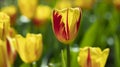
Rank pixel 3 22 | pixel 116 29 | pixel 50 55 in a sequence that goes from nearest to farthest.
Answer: pixel 3 22 → pixel 50 55 → pixel 116 29

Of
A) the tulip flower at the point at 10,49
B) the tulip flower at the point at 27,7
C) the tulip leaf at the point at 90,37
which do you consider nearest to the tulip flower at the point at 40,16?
the tulip flower at the point at 27,7

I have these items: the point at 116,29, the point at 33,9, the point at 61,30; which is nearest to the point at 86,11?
the point at 116,29

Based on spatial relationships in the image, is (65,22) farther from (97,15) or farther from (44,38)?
(97,15)

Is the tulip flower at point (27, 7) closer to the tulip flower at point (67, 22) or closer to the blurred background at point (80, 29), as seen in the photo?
the blurred background at point (80, 29)

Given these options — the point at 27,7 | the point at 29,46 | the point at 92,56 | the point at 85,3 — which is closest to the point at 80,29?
the point at 85,3

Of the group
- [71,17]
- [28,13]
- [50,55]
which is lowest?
[50,55]

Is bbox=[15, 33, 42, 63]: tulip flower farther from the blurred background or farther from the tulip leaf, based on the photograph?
the tulip leaf

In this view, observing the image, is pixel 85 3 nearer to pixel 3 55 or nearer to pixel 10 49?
pixel 10 49
